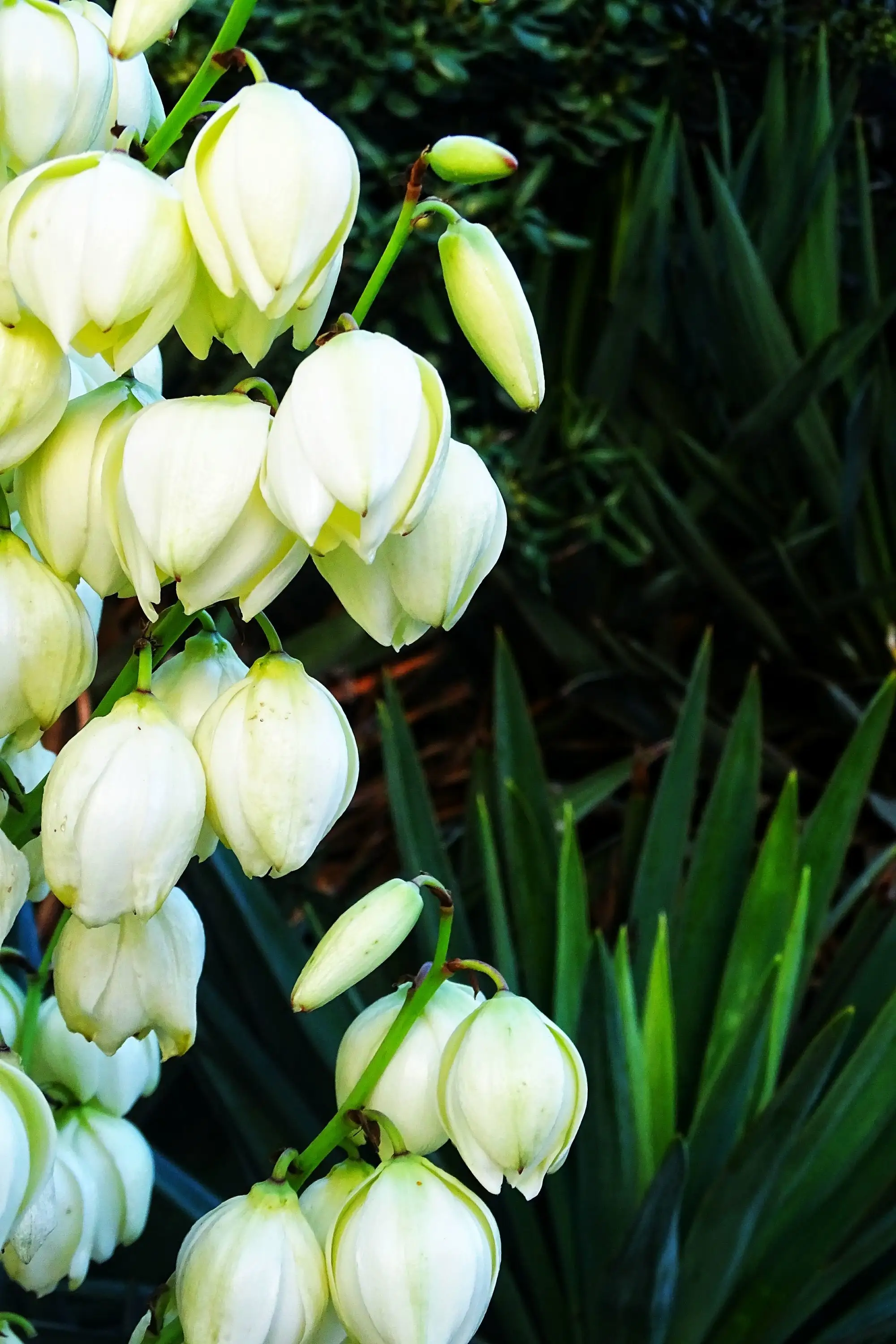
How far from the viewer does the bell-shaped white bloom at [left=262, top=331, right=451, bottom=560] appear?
0.28 m

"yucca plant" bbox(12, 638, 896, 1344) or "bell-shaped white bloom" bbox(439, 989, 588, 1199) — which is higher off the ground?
"bell-shaped white bloom" bbox(439, 989, 588, 1199)

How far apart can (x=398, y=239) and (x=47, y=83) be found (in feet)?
0.34

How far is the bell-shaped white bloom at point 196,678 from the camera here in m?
0.34

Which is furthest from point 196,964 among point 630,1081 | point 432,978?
point 630,1081

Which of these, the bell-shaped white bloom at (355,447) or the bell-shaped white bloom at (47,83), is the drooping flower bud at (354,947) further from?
the bell-shaped white bloom at (47,83)

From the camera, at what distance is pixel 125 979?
340 mm

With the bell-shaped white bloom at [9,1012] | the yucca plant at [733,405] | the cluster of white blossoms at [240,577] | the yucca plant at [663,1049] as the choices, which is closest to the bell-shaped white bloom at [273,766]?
the cluster of white blossoms at [240,577]

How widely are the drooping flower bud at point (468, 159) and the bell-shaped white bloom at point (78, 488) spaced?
0.10 meters

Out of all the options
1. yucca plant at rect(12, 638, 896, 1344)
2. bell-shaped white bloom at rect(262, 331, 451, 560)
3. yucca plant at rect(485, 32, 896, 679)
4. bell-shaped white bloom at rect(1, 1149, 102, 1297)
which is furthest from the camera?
yucca plant at rect(485, 32, 896, 679)

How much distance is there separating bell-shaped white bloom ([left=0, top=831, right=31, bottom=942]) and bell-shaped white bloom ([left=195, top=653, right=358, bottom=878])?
5cm

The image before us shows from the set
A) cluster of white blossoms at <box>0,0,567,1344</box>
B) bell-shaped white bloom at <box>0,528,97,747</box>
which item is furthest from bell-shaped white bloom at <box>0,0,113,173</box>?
bell-shaped white bloom at <box>0,528,97,747</box>

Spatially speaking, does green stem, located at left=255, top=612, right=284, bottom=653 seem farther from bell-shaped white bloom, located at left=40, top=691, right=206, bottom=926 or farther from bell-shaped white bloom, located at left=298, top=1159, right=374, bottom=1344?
bell-shaped white bloom, located at left=298, top=1159, right=374, bottom=1344

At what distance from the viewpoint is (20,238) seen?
288mm

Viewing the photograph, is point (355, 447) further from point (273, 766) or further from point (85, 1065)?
point (85, 1065)
